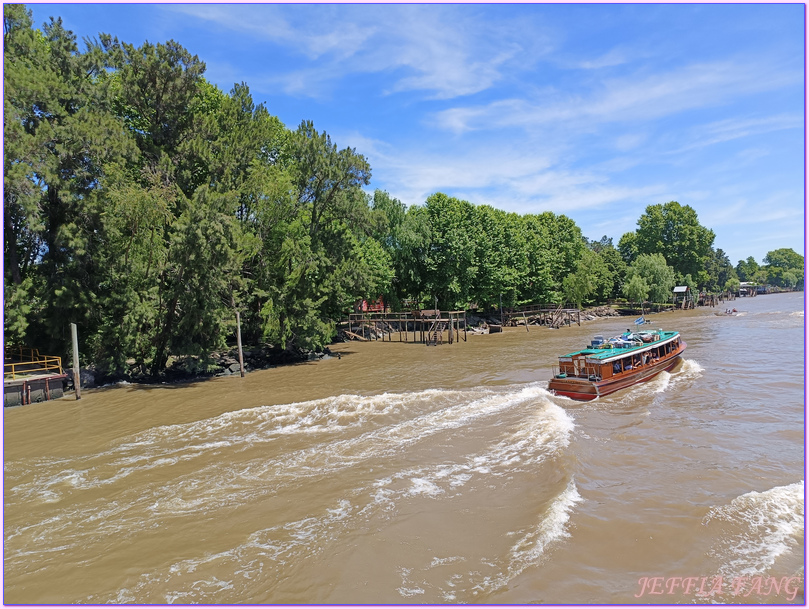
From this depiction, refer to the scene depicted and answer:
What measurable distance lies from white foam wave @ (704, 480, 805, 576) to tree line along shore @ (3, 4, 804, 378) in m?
22.4

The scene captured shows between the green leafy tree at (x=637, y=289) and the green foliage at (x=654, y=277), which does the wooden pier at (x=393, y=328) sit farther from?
the green foliage at (x=654, y=277)

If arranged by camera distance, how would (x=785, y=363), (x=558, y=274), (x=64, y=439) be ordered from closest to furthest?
(x=64, y=439), (x=785, y=363), (x=558, y=274)

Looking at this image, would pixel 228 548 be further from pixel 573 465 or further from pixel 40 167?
pixel 40 167

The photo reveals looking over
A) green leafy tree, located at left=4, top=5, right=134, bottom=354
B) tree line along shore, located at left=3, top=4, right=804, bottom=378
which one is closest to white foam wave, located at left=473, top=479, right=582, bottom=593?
tree line along shore, located at left=3, top=4, right=804, bottom=378

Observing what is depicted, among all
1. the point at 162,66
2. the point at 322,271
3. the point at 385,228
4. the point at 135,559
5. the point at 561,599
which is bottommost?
the point at 561,599

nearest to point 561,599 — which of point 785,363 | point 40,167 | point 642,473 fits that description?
point 642,473

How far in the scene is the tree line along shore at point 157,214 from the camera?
22.0 meters

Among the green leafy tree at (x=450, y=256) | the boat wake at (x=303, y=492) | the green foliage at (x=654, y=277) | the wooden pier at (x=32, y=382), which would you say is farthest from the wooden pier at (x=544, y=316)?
the wooden pier at (x=32, y=382)

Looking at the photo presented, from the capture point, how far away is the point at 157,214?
78.7 ft

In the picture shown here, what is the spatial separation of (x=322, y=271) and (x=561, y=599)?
87.3 ft

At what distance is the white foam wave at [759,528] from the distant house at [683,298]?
242 feet

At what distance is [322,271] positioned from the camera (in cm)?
3155

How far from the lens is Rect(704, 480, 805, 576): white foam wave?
25.1 feet

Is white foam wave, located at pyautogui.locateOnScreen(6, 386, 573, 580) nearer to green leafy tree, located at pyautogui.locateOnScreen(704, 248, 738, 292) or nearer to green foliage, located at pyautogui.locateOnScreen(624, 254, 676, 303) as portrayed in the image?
green foliage, located at pyautogui.locateOnScreen(624, 254, 676, 303)
